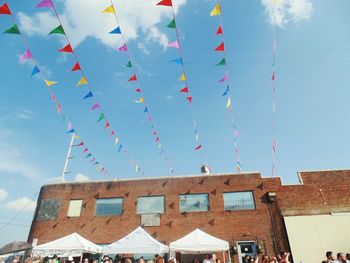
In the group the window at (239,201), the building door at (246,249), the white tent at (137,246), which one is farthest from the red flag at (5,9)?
the building door at (246,249)

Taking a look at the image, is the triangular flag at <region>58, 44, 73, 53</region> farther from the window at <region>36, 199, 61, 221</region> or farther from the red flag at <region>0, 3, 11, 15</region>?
the window at <region>36, 199, 61, 221</region>

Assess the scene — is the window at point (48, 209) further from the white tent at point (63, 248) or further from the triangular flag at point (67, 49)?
the triangular flag at point (67, 49)

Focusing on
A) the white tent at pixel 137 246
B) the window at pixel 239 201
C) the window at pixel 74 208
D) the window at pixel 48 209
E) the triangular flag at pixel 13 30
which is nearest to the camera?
the triangular flag at pixel 13 30

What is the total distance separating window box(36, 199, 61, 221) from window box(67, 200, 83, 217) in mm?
848

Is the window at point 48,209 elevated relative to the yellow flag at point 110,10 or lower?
lower

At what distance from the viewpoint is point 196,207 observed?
1609 cm

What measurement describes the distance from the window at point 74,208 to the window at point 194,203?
268 inches

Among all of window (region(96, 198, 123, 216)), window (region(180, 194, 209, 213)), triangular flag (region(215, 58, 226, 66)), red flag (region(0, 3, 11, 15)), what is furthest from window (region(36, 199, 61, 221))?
triangular flag (region(215, 58, 226, 66))

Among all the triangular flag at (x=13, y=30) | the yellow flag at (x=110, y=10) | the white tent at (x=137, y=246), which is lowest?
the white tent at (x=137, y=246)

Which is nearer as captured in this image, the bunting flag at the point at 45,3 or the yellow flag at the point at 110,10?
the bunting flag at the point at 45,3

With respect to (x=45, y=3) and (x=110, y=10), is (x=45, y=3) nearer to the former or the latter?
(x=45, y=3)

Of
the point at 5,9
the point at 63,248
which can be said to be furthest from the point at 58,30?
the point at 63,248

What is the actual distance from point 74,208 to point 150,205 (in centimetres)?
Answer: 516

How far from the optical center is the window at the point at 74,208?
55.3ft
